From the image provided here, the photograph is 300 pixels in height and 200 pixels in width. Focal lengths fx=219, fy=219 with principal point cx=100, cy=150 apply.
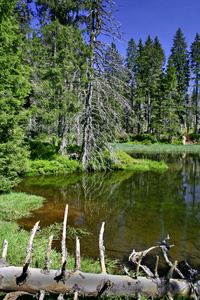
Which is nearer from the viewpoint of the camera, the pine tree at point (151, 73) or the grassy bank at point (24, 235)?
the grassy bank at point (24, 235)

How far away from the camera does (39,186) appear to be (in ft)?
35.2

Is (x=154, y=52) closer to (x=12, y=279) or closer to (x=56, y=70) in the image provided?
(x=56, y=70)

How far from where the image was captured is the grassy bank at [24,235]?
370 centimetres

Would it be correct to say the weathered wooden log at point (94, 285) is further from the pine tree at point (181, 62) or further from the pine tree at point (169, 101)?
the pine tree at point (181, 62)

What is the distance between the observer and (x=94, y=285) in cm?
221

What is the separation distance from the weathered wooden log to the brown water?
90.6 inches

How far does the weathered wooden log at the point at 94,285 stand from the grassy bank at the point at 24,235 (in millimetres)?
1097

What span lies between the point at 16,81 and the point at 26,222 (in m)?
5.44

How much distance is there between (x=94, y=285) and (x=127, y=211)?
5.38 meters

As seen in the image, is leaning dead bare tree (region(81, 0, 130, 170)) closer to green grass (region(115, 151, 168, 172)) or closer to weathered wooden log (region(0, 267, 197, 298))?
green grass (region(115, 151, 168, 172))

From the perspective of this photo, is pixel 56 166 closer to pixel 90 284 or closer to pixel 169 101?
pixel 90 284

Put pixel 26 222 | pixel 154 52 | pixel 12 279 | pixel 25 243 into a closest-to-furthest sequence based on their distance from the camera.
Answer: pixel 12 279, pixel 25 243, pixel 26 222, pixel 154 52

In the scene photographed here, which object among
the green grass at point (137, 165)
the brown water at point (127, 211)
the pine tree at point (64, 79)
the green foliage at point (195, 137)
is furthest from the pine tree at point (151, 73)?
the brown water at point (127, 211)

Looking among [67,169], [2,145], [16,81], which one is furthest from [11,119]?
[67,169]
